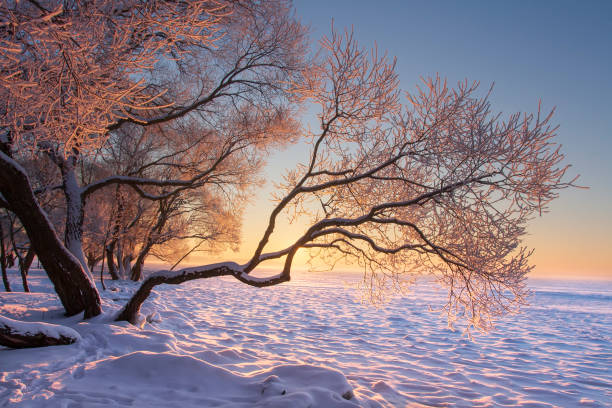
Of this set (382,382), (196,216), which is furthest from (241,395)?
(196,216)

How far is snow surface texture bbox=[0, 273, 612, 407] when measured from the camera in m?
3.54

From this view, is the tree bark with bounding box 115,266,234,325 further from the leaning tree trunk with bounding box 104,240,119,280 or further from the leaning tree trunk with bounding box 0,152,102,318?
Answer: the leaning tree trunk with bounding box 104,240,119,280

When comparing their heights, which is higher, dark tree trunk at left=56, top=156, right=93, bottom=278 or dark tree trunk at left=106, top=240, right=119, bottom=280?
dark tree trunk at left=56, top=156, right=93, bottom=278

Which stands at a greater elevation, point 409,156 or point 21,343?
point 409,156

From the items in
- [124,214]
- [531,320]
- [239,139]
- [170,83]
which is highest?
[170,83]

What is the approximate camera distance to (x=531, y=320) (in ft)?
41.6

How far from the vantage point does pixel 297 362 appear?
5.84 m

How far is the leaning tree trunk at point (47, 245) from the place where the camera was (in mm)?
5676

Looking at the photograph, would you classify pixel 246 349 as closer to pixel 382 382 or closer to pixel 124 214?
pixel 382 382

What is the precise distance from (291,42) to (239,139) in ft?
8.29

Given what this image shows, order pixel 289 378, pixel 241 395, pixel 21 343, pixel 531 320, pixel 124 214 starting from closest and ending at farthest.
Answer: pixel 241 395, pixel 289 378, pixel 21 343, pixel 531 320, pixel 124 214

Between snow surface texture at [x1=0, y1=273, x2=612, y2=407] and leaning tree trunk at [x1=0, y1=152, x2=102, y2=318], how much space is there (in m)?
0.35

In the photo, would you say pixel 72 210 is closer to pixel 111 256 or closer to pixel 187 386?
pixel 187 386

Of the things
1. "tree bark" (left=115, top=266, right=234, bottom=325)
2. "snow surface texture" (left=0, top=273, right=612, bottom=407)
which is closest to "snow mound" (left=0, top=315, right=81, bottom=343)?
"snow surface texture" (left=0, top=273, right=612, bottom=407)
